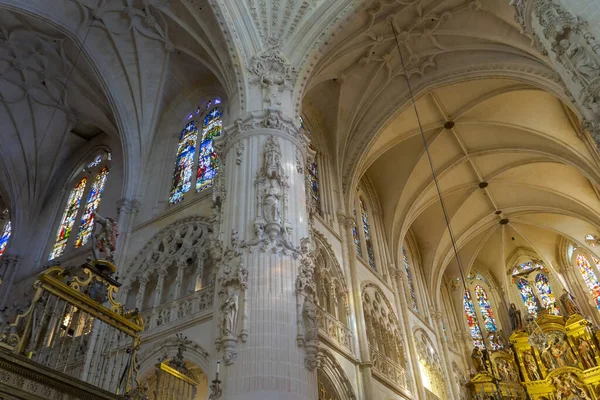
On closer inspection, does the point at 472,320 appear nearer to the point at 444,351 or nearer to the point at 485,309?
the point at 485,309

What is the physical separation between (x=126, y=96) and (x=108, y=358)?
32.5 ft

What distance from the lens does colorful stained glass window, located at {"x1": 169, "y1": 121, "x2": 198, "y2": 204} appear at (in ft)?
51.2

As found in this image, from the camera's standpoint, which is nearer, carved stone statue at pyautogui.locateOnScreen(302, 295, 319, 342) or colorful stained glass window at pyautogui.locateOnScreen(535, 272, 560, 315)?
carved stone statue at pyautogui.locateOnScreen(302, 295, 319, 342)

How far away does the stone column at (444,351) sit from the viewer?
2011cm

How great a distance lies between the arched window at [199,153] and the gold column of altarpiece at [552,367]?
1404cm

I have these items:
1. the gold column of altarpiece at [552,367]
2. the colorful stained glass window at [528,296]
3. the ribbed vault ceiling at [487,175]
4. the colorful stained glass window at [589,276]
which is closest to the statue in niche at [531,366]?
the gold column of altarpiece at [552,367]

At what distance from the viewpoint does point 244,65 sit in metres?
13.0

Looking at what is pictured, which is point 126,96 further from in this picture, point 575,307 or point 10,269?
point 575,307

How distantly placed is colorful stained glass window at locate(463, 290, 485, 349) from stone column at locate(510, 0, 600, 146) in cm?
1964

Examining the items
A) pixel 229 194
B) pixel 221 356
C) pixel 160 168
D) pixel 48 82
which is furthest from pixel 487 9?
pixel 48 82

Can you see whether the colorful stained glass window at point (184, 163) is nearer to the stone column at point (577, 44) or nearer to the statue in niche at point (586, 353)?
the stone column at point (577, 44)

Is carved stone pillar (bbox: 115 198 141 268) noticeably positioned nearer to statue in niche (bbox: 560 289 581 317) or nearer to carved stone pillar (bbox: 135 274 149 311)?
carved stone pillar (bbox: 135 274 149 311)

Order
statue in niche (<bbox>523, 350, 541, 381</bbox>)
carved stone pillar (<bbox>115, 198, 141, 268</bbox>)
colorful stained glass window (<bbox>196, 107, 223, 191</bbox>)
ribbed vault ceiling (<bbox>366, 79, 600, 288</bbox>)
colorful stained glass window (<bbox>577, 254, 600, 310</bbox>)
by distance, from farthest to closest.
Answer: colorful stained glass window (<bbox>577, 254, 600, 310</bbox>), statue in niche (<bbox>523, 350, 541, 381</bbox>), ribbed vault ceiling (<bbox>366, 79, 600, 288</bbox>), colorful stained glass window (<bbox>196, 107, 223, 191</bbox>), carved stone pillar (<bbox>115, 198, 141, 268</bbox>)

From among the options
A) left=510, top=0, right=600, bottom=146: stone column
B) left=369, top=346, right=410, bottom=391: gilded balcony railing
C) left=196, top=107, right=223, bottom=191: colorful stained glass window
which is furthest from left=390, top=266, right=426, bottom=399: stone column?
left=510, top=0, right=600, bottom=146: stone column
